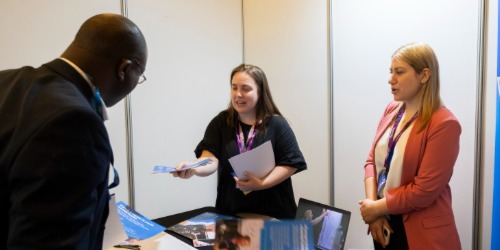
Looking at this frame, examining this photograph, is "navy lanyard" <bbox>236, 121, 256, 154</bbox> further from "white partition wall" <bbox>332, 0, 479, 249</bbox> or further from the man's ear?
"white partition wall" <bbox>332, 0, 479, 249</bbox>

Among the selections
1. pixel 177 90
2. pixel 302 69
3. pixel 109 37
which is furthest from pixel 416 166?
pixel 177 90

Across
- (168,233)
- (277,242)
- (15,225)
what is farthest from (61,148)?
(168,233)

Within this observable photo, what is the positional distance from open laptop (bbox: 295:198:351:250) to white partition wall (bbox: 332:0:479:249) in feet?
4.13

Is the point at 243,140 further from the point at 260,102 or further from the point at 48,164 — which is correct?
the point at 48,164

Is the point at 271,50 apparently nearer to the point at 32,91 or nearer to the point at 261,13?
the point at 261,13

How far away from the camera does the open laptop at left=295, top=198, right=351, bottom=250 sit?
1342 millimetres

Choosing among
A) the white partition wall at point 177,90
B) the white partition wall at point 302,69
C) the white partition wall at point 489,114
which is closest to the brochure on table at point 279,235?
the white partition wall at point 177,90

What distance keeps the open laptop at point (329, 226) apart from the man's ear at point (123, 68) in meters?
0.96

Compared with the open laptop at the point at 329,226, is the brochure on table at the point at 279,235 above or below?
above

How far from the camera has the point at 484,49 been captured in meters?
2.13

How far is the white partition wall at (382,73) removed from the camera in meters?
2.20

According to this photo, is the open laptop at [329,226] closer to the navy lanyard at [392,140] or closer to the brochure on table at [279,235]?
the navy lanyard at [392,140]

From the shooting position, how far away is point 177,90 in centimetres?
258

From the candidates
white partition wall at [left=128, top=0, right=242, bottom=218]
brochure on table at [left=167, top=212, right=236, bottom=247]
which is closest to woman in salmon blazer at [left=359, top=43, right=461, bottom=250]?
brochure on table at [left=167, top=212, right=236, bottom=247]
